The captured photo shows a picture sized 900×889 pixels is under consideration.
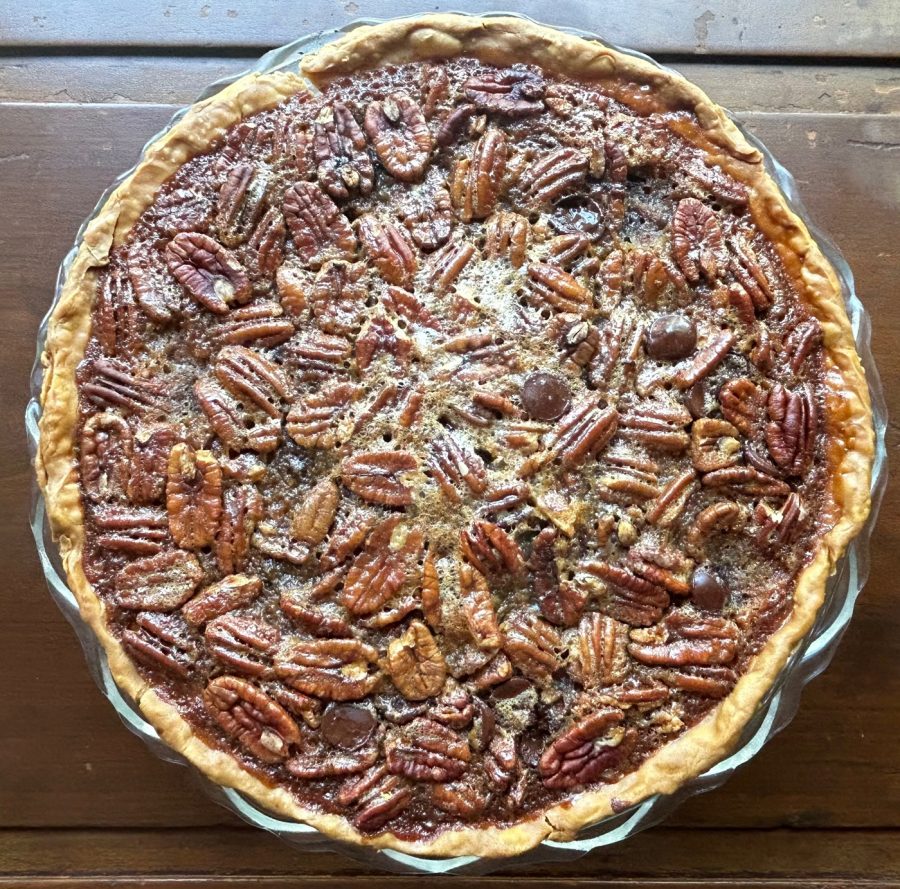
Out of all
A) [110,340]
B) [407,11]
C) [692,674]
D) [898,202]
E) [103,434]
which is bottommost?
[692,674]

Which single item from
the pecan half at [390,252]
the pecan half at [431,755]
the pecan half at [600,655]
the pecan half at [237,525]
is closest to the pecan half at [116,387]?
the pecan half at [237,525]

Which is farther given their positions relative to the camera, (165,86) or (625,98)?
(165,86)

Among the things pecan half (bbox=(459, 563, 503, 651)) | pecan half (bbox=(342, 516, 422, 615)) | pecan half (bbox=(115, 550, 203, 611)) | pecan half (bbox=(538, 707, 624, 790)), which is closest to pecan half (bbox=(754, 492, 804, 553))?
pecan half (bbox=(538, 707, 624, 790))

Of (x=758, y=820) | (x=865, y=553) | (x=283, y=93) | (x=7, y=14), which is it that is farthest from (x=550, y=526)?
(x=7, y=14)

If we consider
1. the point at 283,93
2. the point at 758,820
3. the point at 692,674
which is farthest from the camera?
the point at 758,820

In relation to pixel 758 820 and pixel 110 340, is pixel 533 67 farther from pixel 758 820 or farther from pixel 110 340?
pixel 758 820

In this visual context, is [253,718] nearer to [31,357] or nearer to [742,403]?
[31,357]

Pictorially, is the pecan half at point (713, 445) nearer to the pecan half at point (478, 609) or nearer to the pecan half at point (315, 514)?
the pecan half at point (478, 609)
